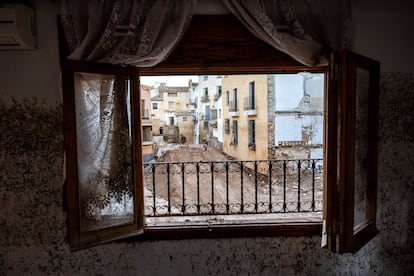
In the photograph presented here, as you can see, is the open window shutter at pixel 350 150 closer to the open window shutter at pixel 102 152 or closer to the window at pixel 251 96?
the open window shutter at pixel 102 152

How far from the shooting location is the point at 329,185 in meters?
1.49

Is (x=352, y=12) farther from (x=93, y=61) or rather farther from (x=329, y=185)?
(x=93, y=61)

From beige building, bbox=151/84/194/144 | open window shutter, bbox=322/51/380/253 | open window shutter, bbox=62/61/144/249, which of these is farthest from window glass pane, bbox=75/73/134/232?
beige building, bbox=151/84/194/144

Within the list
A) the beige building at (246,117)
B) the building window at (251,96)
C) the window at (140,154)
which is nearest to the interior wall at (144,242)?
the window at (140,154)

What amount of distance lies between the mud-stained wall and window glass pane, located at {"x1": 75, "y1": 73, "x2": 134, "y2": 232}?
0.82ft

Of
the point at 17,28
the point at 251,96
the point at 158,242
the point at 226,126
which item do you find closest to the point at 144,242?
the point at 158,242

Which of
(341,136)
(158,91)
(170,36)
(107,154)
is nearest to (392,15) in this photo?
(341,136)

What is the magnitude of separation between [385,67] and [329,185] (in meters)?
0.92

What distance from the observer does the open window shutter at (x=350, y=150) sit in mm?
1393

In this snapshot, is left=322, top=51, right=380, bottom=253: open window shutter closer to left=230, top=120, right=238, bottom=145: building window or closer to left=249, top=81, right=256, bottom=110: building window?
left=249, top=81, right=256, bottom=110: building window

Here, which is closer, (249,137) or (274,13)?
(274,13)

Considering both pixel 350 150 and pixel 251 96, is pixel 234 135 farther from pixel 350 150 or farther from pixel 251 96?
pixel 350 150

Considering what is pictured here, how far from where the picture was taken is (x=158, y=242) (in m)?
1.75

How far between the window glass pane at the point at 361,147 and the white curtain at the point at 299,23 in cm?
27
